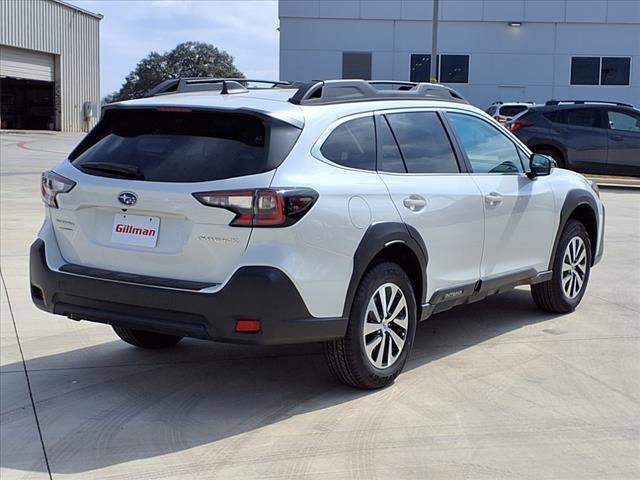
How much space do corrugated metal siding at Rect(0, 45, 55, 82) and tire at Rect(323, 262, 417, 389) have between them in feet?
154

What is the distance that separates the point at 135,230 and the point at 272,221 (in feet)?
2.65

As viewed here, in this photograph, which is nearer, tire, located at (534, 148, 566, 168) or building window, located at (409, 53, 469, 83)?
tire, located at (534, 148, 566, 168)

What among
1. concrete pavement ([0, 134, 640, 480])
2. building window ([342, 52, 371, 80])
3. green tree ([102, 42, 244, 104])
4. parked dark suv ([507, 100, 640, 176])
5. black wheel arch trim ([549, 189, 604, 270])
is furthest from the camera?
green tree ([102, 42, 244, 104])

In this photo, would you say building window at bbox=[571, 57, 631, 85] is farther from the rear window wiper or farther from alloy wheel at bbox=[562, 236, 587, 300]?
the rear window wiper

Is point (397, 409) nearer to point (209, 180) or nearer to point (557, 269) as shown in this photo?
point (209, 180)

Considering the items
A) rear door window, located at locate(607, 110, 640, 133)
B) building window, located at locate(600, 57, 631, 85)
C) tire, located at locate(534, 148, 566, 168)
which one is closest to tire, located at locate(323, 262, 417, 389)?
tire, located at locate(534, 148, 566, 168)

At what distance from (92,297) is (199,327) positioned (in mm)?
724

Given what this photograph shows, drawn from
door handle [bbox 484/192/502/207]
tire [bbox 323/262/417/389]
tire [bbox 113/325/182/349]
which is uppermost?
door handle [bbox 484/192/502/207]

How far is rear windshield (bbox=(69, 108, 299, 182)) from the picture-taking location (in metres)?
4.36

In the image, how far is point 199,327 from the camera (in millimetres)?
4281

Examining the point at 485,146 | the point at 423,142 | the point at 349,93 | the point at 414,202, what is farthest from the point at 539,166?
the point at 349,93

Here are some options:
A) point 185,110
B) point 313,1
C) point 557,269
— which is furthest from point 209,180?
point 313,1

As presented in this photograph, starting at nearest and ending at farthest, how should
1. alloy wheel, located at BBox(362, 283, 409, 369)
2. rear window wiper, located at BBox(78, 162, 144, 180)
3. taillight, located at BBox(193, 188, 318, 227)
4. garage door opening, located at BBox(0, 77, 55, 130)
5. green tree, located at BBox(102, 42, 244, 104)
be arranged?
taillight, located at BBox(193, 188, 318, 227) < rear window wiper, located at BBox(78, 162, 144, 180) < alloy wheel, located at BBox(362, 283, 409, 369) < garage door opening, located at BBox(0, 77, 55, 130) < green tree, located at BBox(102, 42, 244, 104)

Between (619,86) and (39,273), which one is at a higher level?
(619,86)
